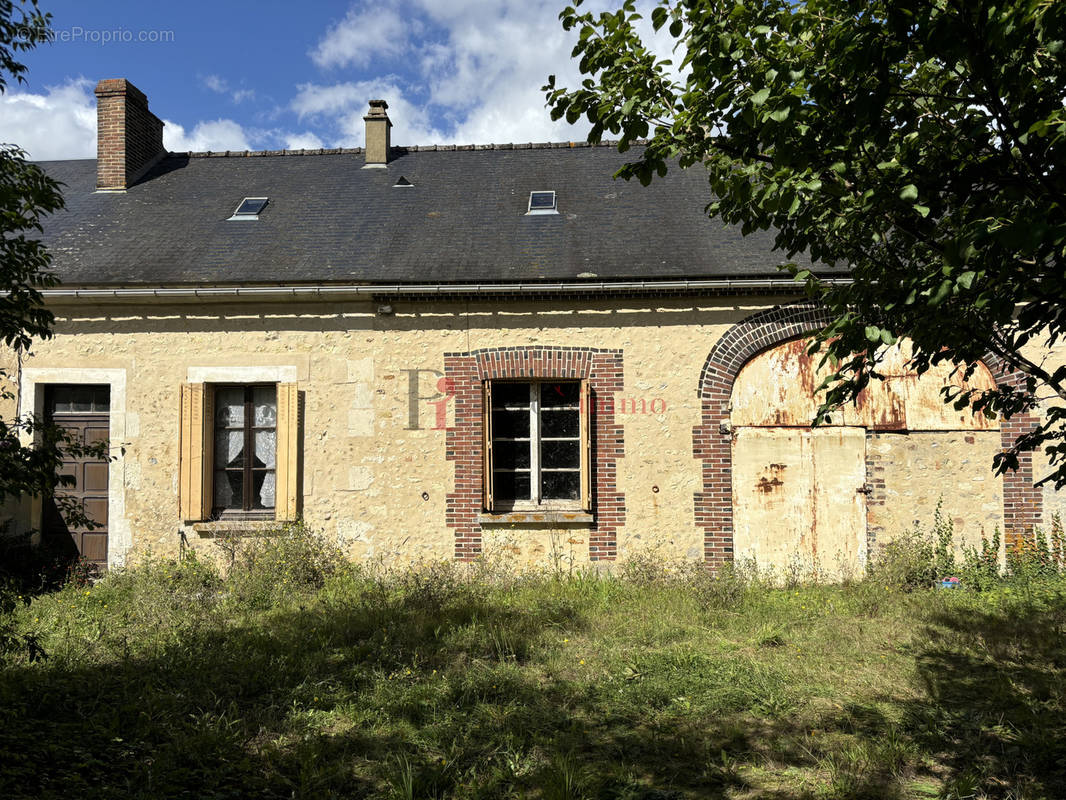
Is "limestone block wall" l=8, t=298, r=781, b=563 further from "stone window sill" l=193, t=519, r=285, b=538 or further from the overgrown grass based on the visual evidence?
the overgrown grass

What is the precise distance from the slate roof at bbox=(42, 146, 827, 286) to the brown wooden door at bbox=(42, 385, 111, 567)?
4.37 ft

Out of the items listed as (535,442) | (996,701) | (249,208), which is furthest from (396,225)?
(996,701)

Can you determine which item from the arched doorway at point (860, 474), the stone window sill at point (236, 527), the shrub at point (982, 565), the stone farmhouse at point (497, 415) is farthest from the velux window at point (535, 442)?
the shrub at point (982, 565)

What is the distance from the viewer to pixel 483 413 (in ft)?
26.3

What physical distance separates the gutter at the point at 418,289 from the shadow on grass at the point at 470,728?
380cm

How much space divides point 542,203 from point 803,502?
16.8ft

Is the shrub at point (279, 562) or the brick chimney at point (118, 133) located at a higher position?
the brick chimney at point (118, 133)

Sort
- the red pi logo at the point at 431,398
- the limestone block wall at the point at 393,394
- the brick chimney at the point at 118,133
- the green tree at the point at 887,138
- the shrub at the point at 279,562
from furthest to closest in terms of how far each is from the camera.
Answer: the brick chimney at the point at 118,133 < the red pi logo at the point at 431,398 < the limestone block wall at the point at 393,394 < the shrub at the point at 279,562 < the green tree at the point at 887,138

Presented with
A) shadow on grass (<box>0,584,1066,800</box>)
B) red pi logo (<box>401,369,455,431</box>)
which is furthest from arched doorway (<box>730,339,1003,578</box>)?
red pi logo (<box>401,369,455,431</box>)

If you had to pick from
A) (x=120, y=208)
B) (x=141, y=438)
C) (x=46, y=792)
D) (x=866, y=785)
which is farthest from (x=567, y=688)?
(x=120, y=208)

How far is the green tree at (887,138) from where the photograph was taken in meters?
2.20

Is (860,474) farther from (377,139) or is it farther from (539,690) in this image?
(377,139)

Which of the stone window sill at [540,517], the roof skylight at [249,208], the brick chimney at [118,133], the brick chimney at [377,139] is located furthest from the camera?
the brick chimney at [377,139]

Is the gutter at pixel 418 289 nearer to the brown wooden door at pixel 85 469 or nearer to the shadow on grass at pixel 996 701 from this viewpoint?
the brown wooden door at pixel 85 469
